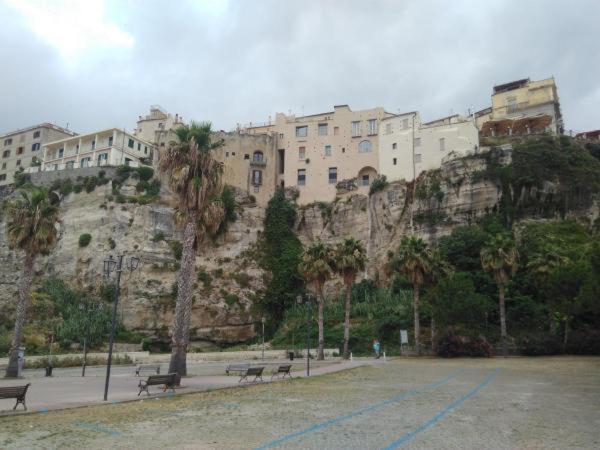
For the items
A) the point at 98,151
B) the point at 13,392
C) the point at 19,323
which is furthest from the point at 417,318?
the point at 98,151

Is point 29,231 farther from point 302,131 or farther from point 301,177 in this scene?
point 302,131

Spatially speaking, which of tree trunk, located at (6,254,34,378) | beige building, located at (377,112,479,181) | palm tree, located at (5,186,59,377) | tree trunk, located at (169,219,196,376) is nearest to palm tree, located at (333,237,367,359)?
tree trunk, located at (169,219,196,376)

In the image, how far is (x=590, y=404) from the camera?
Answer: 44.2 feet

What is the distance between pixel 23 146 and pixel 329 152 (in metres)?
50.1

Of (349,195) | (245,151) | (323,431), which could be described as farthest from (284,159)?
(323,431)

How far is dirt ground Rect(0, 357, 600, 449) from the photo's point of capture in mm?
8992

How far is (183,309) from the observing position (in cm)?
2211

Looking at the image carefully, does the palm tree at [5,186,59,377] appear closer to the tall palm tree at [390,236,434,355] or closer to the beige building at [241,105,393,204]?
the tall palm tree at [390,236,434,355]

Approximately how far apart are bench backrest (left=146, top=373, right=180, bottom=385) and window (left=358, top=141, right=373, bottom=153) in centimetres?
5076

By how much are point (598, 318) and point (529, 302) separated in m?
5.45

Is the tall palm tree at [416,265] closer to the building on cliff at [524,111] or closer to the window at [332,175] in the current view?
the window at [332,175]

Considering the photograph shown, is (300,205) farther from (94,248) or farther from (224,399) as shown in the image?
(224,399)

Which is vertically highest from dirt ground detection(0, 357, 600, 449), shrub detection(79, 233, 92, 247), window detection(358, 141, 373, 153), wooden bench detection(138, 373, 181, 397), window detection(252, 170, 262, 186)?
window detection(358, 141, 373, 153)

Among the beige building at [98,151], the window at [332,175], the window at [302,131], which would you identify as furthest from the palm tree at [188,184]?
the beige building at [98,151]
